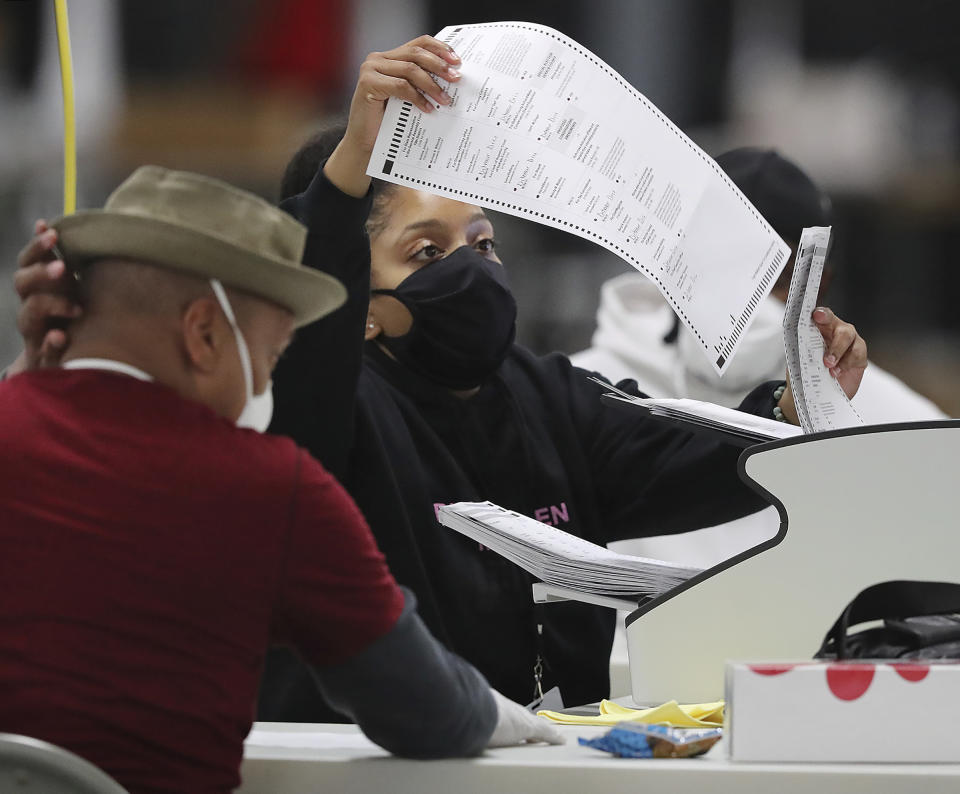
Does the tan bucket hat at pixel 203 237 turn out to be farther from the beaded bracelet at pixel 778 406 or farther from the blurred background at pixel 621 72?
the blurred background at pixel 621 72

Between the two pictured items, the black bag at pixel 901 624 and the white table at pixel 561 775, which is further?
the black bag at pixel 901 624

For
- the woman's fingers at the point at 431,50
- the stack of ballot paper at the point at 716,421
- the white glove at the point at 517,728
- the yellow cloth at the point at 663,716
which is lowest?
the yellow cloth at the point at 663,716

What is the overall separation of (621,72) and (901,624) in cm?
333

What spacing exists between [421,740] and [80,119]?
3.50 meters

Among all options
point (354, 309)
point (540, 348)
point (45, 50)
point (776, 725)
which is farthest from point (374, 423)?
point (45, 50)

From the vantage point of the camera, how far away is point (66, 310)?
1.09m

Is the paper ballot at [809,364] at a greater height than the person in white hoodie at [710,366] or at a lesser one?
greater

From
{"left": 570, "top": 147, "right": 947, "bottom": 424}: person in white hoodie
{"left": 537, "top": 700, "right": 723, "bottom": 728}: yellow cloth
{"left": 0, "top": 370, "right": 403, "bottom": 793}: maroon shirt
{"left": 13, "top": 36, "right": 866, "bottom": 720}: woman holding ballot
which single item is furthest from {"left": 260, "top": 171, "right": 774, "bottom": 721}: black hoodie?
{"left": 570, "top": 147, "right": 947, "bottom": 424}: person in white hoodie

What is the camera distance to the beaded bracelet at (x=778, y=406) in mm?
1683

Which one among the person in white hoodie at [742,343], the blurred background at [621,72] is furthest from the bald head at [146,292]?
the blurred background at [621,72]

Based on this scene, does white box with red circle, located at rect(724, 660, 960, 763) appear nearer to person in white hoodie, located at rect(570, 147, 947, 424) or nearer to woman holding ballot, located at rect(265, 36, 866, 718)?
woman holding ballot, located at rect(265, 36, 866, 718)

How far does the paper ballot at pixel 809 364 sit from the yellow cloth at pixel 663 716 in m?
0.35

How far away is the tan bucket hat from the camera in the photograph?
103 centimetres

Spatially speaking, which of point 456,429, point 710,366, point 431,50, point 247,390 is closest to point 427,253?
point 456,429
